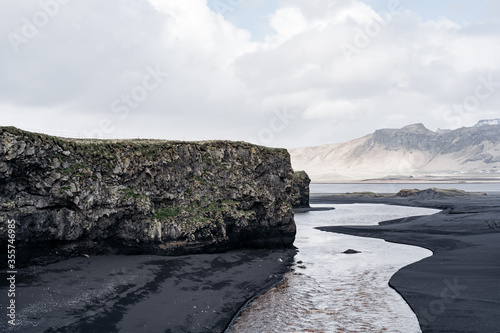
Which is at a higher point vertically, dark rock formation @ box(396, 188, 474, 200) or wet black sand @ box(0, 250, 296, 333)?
dark rock formation @ box(396, 188, 474, 200)

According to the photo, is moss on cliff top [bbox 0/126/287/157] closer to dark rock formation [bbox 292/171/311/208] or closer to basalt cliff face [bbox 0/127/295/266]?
basalt cliff face [bbox 0/127/295/266]

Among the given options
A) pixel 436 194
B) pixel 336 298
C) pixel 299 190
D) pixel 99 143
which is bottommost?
pixel 336 298

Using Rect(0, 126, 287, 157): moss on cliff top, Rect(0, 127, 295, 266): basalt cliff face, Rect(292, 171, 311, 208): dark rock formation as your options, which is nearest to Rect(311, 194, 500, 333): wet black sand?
Rect(0, 127, 295, 266): basalt cliff face

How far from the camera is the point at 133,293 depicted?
19266mm

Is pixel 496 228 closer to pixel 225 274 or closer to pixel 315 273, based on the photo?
pixel 315 273

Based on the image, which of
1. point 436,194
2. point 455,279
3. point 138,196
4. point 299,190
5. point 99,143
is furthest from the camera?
point 436,194

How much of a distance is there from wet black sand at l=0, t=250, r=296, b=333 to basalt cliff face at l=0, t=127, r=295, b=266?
1.49m

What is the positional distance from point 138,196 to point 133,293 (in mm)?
8017

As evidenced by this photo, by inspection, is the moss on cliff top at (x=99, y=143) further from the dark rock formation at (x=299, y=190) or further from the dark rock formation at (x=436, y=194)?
the dark rock formation at (x=436, y=194)

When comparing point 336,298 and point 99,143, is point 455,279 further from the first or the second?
point 99,143

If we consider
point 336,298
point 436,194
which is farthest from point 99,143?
point 436,194

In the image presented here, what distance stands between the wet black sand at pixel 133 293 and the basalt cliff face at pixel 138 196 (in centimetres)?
149

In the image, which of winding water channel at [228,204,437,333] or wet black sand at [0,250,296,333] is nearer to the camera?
wet black sand at [0,250,296,333]

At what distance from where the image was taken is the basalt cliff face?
20.7m
